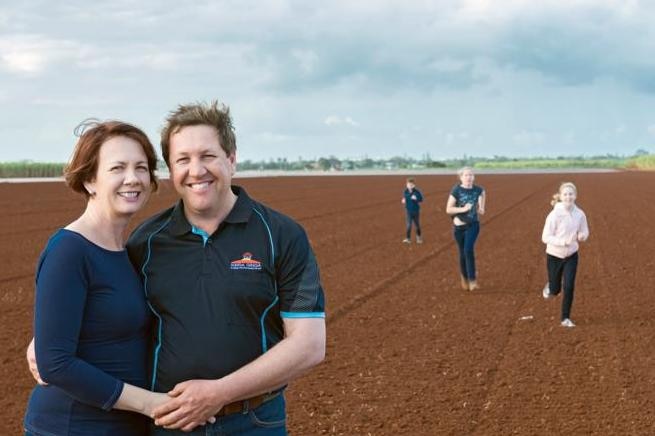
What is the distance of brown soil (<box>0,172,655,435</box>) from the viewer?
615cm

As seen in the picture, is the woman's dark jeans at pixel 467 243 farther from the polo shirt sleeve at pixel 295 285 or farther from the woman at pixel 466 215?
the polo shirt sleeve at pixel 295 285

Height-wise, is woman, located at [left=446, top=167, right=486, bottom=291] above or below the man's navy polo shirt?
below

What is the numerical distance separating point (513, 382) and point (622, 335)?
2457mm

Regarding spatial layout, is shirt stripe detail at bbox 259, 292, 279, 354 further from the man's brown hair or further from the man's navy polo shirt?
the man's brown hair

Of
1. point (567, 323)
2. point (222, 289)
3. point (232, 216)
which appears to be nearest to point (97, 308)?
point (222, 289)

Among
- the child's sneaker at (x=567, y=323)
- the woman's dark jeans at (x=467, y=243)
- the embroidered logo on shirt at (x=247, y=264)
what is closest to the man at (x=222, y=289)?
the embroidered logo on shirt at (x=247, y=264)

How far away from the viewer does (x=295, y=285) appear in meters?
2.60

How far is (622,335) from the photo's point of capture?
8.85 metres

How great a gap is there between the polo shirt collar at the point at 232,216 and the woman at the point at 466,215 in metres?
8.87

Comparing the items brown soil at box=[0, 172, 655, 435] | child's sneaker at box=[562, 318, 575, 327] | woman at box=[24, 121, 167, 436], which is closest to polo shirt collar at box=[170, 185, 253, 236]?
woman at box=[24, 121, 167, 436]

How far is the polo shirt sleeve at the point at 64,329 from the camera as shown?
93.9 inches

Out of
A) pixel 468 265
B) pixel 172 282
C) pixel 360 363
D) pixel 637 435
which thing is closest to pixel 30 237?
pixel 468 265

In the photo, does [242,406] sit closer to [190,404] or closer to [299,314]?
[190,404]

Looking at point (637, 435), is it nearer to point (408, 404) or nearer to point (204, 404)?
point (408, 404)
